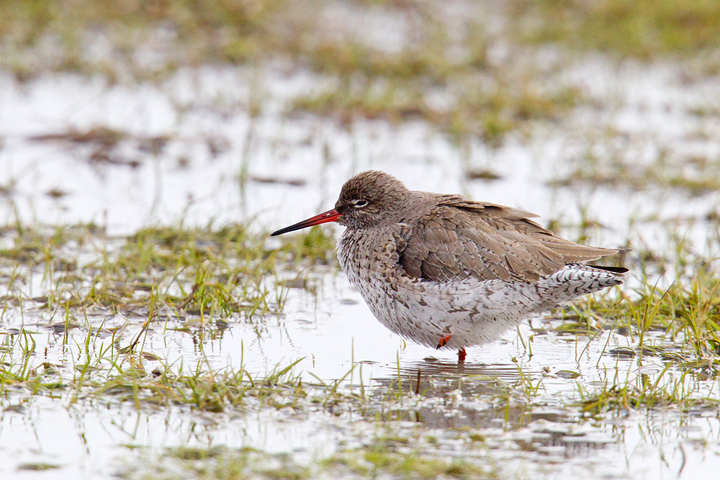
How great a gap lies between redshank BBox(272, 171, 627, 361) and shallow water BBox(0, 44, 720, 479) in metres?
0.28

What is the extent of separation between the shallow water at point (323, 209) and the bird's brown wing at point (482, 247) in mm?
582

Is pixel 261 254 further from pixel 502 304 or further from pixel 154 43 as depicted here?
pixel 154 43

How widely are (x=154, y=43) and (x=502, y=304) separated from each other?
30.5 ft

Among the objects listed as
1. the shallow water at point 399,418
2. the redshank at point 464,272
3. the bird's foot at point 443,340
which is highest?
the redshank at point 464,272

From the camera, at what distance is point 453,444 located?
4797 millimetres

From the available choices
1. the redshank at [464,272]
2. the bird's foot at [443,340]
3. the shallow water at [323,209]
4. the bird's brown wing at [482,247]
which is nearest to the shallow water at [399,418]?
the shallow water at [323,209]

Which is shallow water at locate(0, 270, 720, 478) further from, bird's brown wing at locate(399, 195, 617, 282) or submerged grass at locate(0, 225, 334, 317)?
bird's brown wing at locate(399, 195, 617, 282)

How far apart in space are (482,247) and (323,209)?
10.8ft

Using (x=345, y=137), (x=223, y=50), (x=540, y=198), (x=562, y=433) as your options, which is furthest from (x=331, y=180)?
(x=562, y=433)

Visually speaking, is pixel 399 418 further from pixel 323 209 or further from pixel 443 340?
pixel 323 209

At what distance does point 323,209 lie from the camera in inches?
367

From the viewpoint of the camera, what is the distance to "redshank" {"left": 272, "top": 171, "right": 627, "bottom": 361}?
6117mm

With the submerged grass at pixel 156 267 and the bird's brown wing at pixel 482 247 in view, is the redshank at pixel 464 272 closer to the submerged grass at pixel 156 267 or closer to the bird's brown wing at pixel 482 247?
the bird's brown wing at pixel 482 247

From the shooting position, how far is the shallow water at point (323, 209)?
189 inches
